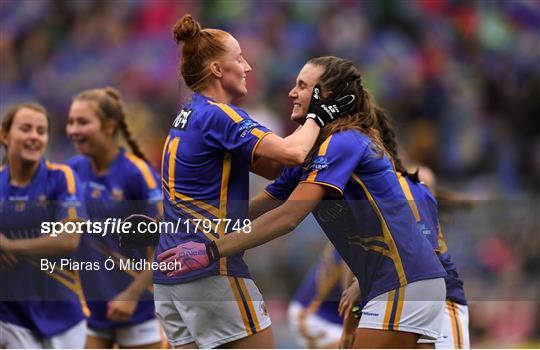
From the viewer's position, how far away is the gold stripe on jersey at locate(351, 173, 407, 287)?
4.79m

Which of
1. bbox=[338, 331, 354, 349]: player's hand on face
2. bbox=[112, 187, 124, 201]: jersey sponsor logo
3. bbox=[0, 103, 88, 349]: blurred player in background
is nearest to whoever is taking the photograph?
bbox=[338, 331, 354, 349]: player's hand on face

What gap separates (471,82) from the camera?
1173 centimetres

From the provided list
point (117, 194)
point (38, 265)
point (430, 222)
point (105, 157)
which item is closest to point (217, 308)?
point (430, 222)

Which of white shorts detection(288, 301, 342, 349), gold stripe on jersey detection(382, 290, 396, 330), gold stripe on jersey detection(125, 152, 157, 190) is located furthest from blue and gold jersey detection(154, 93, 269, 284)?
white shorts detection(288, 301, 342, 349)

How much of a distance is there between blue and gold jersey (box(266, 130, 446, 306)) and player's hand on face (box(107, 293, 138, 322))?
2131mm

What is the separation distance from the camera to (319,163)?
15.4 ft

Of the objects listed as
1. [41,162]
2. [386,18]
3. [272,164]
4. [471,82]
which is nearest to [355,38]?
[386,18]

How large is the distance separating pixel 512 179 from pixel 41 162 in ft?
20.3

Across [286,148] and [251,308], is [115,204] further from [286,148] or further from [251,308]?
[286,148]

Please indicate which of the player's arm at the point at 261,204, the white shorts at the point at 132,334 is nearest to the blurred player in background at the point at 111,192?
the white shorts at the point at 132,334

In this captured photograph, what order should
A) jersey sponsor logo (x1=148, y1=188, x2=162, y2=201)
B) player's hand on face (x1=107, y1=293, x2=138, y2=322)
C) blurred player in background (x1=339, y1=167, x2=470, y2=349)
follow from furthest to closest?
jersey sponsor logo (x1=148, y1=188, x2=162, y2=201) < player's hand on face (x1=107, y1=293, x2=138, y2=322) < blurred player in background (x1=339, y1=167, x2=470, y2=349)

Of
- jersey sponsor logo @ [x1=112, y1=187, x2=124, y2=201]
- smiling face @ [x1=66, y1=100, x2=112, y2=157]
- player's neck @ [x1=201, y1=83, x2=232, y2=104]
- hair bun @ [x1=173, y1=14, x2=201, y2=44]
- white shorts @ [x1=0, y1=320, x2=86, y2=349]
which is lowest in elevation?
white shorts @ [x1=0, y1=320, x2=86, y2=349]

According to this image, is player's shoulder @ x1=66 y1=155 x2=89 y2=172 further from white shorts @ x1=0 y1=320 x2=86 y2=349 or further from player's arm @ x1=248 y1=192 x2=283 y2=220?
player's arm @ x1=248 y1=192 x2=283 y2=220

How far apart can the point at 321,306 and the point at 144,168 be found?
76.9 inches
